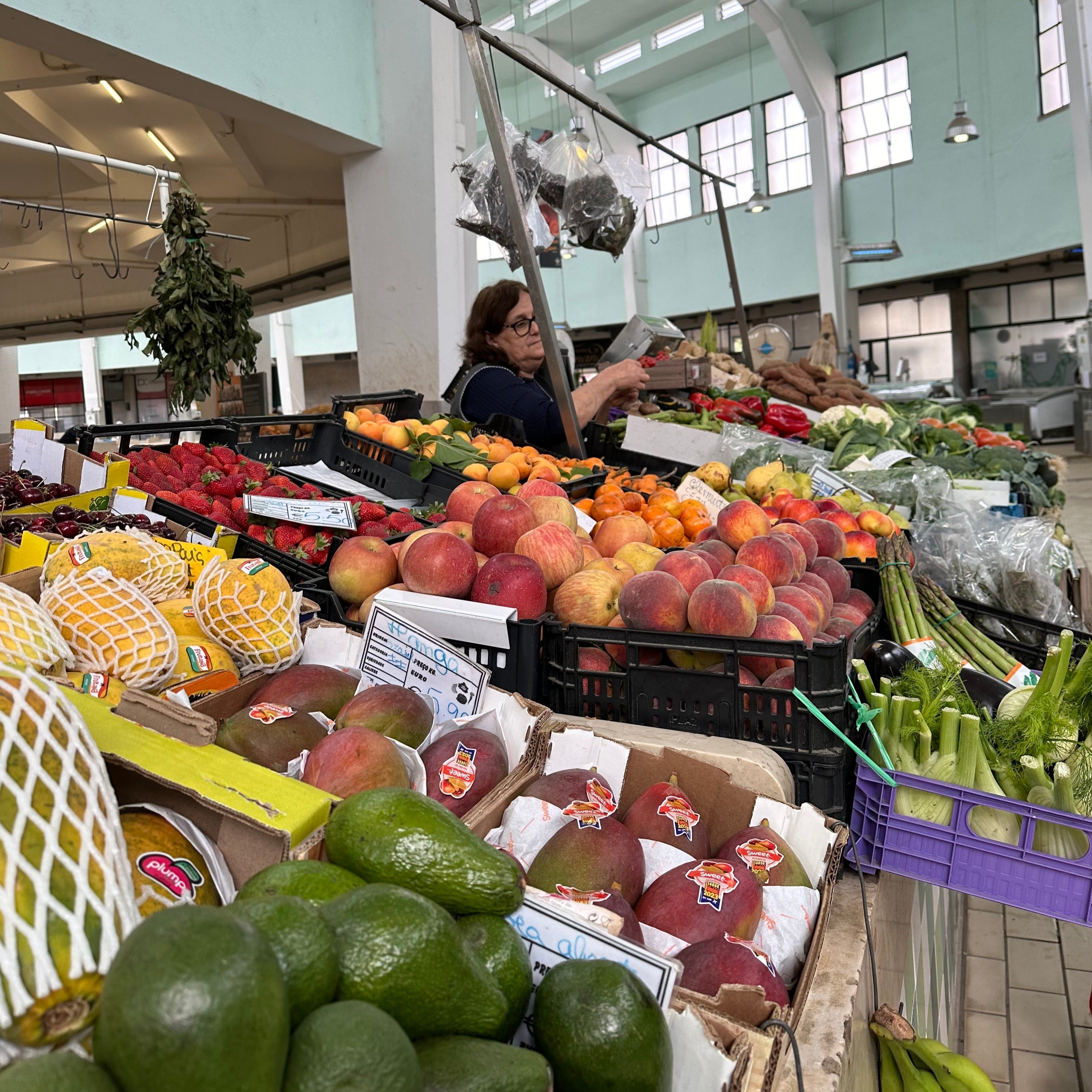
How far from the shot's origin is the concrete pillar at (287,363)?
725 inches

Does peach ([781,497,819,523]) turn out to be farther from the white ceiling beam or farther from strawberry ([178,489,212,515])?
the white ceiling beam

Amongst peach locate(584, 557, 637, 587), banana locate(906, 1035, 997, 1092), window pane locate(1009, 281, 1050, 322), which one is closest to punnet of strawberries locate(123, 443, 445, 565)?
peach locate(584, 557, 637, 587)

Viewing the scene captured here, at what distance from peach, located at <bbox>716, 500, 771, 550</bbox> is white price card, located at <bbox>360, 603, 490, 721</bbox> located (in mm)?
851

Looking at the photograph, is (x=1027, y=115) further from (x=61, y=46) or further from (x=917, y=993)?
(x=917, y=993)

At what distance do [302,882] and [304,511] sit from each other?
4.81ft

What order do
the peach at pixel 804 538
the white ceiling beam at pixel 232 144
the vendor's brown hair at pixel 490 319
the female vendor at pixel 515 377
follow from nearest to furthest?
the peach at pixel 804 538, the female vendor at pixel 515 377, the vendor's brown hair at pixel 490 319, the white ceiling beam at pixel 232 144

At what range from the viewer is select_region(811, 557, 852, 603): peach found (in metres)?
1.98

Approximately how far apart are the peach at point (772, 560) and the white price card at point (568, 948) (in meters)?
1.04

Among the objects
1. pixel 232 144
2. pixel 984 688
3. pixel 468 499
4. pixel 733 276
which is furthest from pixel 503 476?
pixel 232 144

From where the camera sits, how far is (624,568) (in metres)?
1.86

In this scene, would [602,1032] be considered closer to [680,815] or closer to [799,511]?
[680,815]

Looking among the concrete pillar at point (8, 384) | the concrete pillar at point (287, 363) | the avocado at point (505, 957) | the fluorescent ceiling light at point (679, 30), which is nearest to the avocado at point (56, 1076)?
the avocado at point (505, 957)

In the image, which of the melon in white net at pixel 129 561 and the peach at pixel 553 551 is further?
the peach at pixel 553 551

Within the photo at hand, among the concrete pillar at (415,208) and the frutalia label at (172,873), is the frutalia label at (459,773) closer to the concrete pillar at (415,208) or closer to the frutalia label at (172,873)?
the frutalia label at (172,873)
